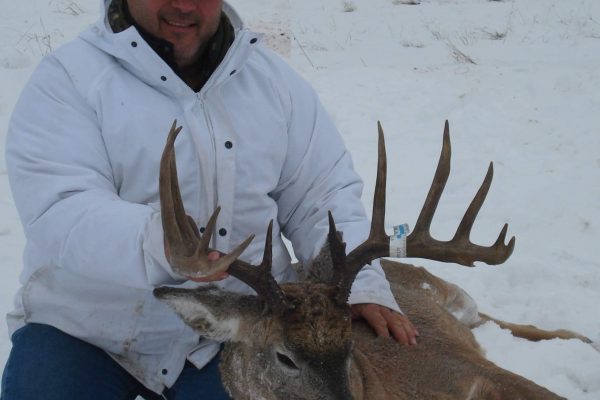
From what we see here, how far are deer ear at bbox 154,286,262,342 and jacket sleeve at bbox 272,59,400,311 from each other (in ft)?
1.95

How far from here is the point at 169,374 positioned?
135 inches

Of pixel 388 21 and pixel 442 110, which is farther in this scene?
pixel 388 21

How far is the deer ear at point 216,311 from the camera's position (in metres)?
2.97

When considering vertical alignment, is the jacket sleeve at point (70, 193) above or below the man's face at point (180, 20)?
below

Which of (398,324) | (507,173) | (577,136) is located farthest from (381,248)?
(577,136)

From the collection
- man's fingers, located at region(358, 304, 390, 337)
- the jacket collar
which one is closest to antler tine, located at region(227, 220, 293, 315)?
man's fingers, located at region(358, 304, 390, 337)

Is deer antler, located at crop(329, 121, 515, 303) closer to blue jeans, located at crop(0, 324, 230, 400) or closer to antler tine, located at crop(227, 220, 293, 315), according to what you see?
antler tine, located at crop(227, 220, 293, 315)

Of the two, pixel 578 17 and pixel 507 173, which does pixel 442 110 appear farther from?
pixel 578 17

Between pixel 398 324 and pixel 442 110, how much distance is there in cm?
531

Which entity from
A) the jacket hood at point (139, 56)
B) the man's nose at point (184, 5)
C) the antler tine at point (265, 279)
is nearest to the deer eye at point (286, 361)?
the antler tine at point (265, 279)

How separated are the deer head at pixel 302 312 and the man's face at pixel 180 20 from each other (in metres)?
0.99

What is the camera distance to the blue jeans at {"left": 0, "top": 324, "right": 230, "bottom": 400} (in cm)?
318

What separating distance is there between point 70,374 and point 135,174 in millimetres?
926

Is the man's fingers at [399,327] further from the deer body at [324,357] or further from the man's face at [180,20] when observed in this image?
the man's face at [180,20]
